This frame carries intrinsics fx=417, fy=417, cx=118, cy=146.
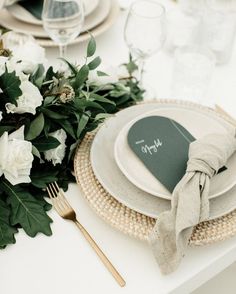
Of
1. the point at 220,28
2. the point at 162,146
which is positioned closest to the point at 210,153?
the point at 162,146

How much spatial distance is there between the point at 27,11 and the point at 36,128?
0.55 m

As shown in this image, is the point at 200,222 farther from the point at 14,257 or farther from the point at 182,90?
the point at 182,90

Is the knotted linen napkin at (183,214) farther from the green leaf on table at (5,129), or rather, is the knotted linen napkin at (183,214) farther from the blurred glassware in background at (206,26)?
the blurred glassware in background at (206,26)

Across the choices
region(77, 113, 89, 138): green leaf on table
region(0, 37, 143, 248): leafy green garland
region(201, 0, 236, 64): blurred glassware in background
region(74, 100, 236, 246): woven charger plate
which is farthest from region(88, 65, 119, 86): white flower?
region(201, 0, 236, 64): blurred glassware in background

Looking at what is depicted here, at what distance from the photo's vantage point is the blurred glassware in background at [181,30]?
3.74 ft

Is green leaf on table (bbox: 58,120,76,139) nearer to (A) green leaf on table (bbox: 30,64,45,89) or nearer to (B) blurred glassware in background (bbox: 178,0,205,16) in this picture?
(A) green leaf on table (bbox: 30,64,45,89)

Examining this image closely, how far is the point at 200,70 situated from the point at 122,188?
1.56 feet

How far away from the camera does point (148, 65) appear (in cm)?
113

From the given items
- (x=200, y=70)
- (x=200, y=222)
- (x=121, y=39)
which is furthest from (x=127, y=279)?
(x=121, y=39)

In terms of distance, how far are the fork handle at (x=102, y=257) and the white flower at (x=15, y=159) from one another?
0.13 m

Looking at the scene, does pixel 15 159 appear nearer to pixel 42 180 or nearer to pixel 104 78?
pixel 42 180

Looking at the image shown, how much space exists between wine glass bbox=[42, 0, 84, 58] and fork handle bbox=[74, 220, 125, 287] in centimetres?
45

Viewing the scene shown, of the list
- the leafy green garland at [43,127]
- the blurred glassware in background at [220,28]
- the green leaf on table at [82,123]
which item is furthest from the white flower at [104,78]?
the blurred glassware in background at [220,28]

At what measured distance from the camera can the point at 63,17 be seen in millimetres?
899
